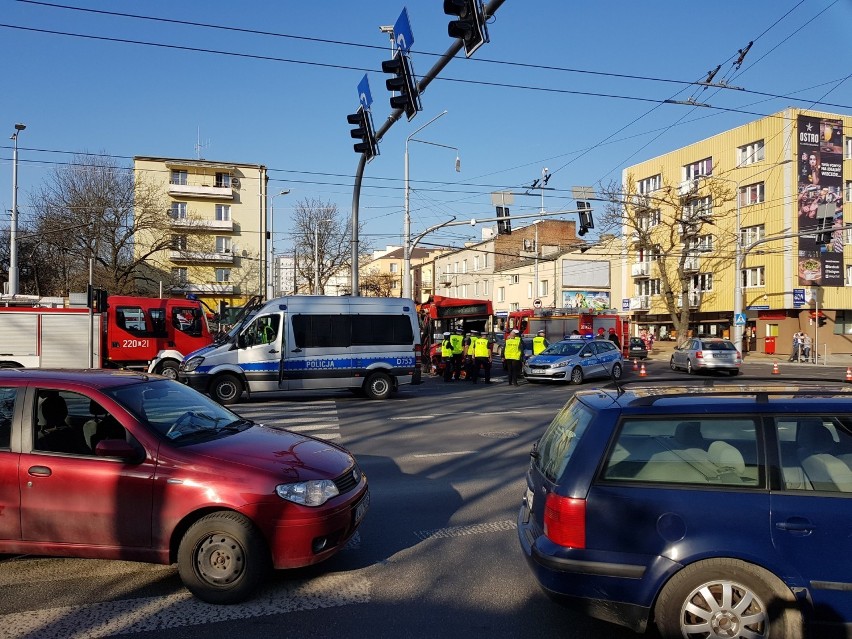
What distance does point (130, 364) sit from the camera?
2050 centimetres

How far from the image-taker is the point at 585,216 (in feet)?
73.2

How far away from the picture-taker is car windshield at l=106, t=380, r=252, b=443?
4.93 m

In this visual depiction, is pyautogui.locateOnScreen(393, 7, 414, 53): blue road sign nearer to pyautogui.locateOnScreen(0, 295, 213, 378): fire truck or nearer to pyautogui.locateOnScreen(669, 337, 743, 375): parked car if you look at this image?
pyautogui.locateOnScreen(0, 295, 213, 378): fire truck

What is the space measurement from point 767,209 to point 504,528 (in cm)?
4458

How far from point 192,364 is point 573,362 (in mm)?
12211

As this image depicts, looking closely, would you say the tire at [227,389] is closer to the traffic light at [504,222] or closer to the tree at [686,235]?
the traffic light at [504,222]

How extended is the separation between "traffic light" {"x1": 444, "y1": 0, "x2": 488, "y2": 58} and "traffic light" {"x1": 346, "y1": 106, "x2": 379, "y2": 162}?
5.55 metres

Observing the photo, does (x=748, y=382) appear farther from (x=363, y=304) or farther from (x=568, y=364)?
(x=568, y=364)

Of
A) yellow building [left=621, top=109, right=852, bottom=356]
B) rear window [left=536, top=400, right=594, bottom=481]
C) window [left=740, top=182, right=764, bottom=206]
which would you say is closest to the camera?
rear window [left=536, top=400, right=594, bottom=481]

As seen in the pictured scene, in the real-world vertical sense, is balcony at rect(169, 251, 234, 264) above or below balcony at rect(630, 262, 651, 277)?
above

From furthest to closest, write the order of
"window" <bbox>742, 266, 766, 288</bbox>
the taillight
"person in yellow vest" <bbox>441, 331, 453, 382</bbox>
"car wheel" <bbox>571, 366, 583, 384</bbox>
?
"window" <bbox>742, 266, 766, 288</bbox> < "person in yellow vest" <bbox>441, 331, 453, 382</bbox> < "car wheel" <bbox>571, 366, 583, 384</bbox> < the taillight

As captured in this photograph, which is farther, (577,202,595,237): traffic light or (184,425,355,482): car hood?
(577,202,595,237): traffic light

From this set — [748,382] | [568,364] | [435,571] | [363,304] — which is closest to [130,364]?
[363,304]

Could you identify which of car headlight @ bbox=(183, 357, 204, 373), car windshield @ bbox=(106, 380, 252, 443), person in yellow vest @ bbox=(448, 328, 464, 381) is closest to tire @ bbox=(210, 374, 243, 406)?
car headlight @ bbox=(183, 357, 204, 373)
